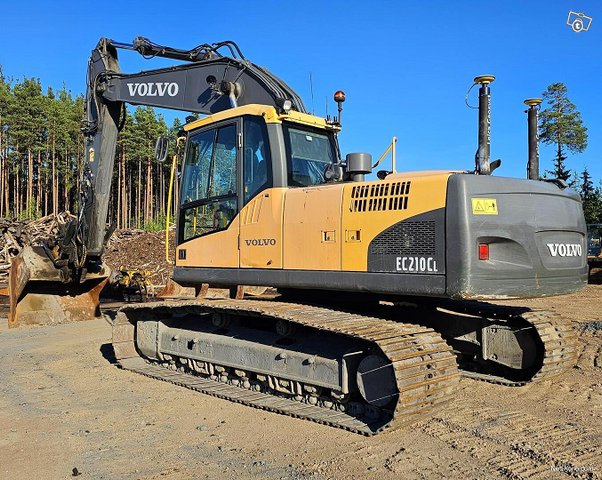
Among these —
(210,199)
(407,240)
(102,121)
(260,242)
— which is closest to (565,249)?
(407,240)

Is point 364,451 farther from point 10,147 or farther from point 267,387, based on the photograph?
point 10,147

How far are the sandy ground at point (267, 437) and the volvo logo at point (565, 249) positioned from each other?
1.40 meters

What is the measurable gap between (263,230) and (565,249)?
2792 millimetres

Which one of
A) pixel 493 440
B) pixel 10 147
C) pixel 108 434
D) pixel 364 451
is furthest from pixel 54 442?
pixel 10 147

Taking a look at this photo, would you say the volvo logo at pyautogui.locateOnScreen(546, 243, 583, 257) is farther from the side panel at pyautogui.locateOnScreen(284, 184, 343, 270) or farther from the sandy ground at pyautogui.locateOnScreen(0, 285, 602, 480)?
the side panel at pyautogui.locateOnScreen(284, 184, 343, 270)

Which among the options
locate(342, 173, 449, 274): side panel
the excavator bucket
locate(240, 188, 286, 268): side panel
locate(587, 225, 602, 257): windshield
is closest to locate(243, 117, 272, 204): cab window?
locate(240, 188, 286, 268): side panel

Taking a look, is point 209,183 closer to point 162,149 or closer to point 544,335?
point 162,149

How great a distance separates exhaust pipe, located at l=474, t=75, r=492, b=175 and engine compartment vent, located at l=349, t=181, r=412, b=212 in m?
0.62

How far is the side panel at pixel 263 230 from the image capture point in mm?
5773

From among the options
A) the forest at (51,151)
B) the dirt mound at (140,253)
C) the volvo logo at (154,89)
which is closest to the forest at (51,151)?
the forest at (51,151)

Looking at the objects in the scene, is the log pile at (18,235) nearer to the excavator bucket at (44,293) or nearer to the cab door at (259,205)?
the excavator bucket at (44,293)

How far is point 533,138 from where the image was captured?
5.40 metres

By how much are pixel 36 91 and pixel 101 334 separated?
4787 cm

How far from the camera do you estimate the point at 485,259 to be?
4.54m
